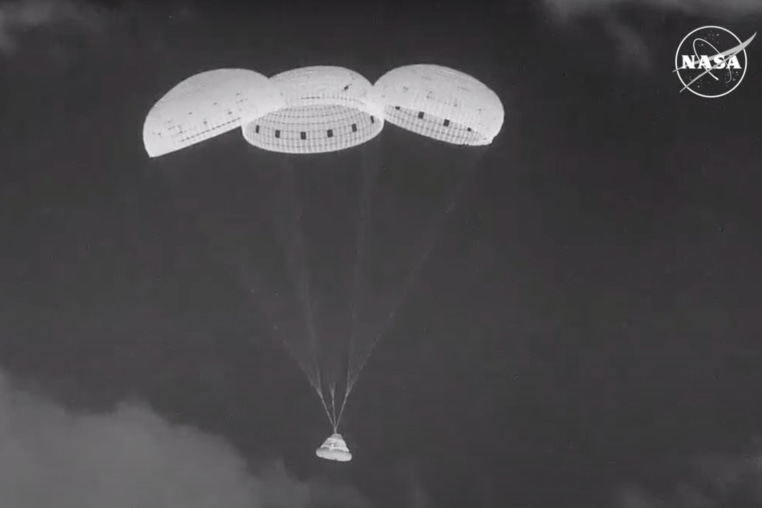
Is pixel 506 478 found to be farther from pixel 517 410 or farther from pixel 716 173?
pixel 716 173

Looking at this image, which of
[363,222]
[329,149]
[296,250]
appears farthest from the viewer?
[363,222]

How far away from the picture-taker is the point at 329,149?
12.9 meters

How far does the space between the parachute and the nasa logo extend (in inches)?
117

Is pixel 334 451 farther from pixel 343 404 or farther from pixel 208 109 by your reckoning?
pixel 208 109

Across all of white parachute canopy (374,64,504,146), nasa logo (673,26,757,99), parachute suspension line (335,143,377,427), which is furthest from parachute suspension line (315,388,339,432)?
nasa logo (673,26,757,99)

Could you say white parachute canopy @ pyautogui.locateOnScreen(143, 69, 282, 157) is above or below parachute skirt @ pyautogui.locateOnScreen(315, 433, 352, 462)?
above

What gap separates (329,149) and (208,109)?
1.65m

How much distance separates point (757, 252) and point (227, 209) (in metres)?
6.74

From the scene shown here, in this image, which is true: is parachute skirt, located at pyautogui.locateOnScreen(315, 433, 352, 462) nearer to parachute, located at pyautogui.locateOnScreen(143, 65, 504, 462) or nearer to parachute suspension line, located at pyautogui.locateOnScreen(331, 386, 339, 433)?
parachute, located at pyautogui.locateOnScreen(143, 65, 504, 462)

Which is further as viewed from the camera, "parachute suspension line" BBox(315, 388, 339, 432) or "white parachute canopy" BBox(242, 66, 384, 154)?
"parachute suspension line" BBox(315, 388, 339, 432)

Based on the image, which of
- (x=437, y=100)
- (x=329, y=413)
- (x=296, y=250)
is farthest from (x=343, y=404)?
(x=437, y=100)

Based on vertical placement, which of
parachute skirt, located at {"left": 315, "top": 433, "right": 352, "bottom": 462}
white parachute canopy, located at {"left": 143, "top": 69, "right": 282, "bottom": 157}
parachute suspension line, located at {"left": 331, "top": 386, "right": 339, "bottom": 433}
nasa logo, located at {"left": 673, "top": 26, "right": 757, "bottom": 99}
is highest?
nasa logo, located at {"left": 673, "top": 26, "right": 757, "bottom": 99}

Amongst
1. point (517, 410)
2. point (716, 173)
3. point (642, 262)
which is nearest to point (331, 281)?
point (517, 410)

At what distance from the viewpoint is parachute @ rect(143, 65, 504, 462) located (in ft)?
38.8
